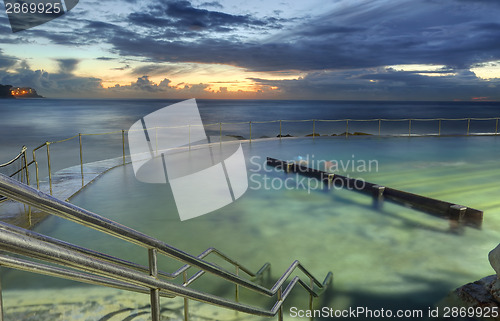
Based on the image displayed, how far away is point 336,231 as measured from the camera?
6.07 meters

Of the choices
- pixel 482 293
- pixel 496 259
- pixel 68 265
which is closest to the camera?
pixel 68 265

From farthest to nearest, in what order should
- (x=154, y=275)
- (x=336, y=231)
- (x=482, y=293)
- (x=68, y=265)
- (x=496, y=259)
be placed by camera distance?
1. (x=336, y=231)
2. (x=482, y=293)
3. (x=496, y=259)
4. (x=154, y=275)
5. (x=68, y=265)

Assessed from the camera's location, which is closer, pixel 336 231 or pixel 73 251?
pixel 73 251

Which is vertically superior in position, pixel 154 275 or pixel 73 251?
pixel 73 251

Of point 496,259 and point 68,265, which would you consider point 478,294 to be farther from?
point 68,265

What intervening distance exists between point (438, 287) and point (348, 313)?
1.14 m

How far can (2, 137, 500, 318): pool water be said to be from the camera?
175 inches

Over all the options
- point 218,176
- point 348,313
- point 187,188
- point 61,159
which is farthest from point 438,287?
point 61,159

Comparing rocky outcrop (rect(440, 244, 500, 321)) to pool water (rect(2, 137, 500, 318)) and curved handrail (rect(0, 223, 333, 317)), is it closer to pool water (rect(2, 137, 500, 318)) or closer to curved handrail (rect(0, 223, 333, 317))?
pool water (rect(2, 137, 500, 318))

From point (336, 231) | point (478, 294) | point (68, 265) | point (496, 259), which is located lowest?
point (336, 231)

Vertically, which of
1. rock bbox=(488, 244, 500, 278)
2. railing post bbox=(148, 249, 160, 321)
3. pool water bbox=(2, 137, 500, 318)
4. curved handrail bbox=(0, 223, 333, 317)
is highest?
curved handrail bbox=(0, 223, 333, 317)

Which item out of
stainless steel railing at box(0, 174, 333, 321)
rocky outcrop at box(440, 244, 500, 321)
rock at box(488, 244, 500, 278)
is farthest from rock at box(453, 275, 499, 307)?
stainless steel railing at box(0, 174, 333, 321)

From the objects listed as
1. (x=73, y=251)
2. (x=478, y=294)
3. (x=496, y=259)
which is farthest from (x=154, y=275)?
(x=478, y=294)

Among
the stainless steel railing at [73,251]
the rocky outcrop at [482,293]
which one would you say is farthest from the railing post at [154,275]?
the rocky outcrop at [482,293]
